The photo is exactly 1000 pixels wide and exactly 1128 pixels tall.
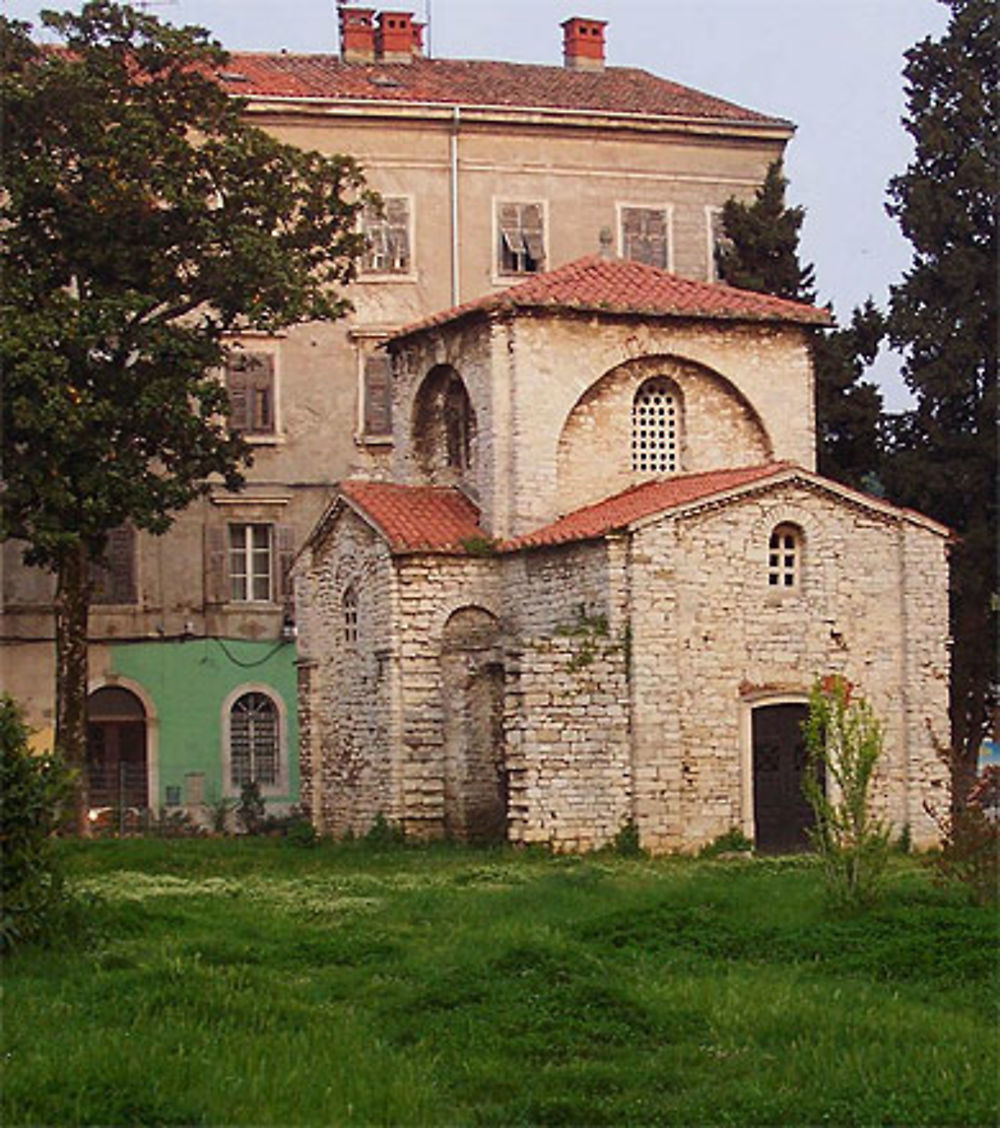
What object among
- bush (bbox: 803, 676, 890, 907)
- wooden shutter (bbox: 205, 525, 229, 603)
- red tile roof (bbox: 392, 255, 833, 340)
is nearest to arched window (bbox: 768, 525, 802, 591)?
red tile roof (bbox: 392, 255, 833, 340)

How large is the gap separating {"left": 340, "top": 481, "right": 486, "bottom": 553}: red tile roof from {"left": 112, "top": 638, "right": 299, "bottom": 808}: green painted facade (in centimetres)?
987

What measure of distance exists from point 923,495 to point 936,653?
6235mm

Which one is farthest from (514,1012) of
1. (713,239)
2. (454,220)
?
(713,239)

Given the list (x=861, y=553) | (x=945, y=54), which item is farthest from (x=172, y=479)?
(x=945, y=54)

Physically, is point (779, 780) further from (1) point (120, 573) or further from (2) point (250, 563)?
(1) point (120, 573)

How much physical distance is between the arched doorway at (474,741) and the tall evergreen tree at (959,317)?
860 centimetres

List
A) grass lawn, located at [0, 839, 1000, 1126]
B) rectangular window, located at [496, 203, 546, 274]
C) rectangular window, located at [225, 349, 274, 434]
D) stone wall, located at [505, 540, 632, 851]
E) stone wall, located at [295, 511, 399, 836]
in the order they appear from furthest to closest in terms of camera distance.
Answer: rectangular window, located at [496, 203, 546, 274] → rectangular window, located at [225, 349, 274, 434] → stone wall, located at [295, 511, 399, 836] → stone wall, located at [505, 540, 632, 851] → grass lawn, located at [0, 839, 1000, 1126]

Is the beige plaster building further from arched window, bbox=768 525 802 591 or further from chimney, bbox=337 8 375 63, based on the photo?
arched window, bbox=768 525 802 591

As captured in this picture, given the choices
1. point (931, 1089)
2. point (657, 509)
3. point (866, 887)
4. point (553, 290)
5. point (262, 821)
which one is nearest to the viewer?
point (931, 1089)

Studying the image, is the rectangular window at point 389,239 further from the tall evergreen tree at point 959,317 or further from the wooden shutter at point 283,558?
the tall evergreen tree at point 959,317

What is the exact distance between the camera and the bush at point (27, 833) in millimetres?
16906

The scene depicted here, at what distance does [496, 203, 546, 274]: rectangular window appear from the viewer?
145 ft

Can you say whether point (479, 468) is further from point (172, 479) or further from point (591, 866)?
point (591, 866)

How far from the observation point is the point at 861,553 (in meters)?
30.0
